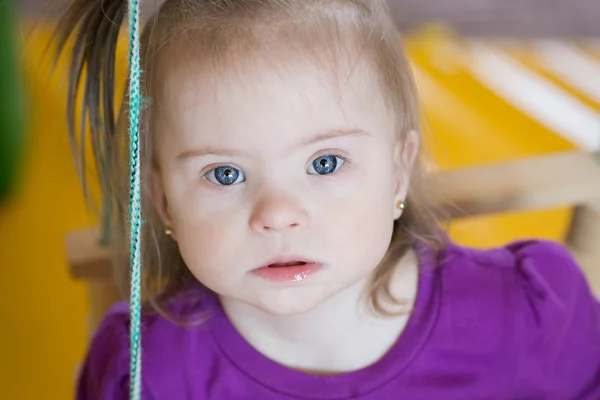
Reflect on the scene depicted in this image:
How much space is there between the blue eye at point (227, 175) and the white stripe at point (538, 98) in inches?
46.2

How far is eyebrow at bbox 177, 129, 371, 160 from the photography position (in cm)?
57

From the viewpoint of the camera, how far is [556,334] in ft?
2.30

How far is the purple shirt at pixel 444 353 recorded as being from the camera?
2.25ft

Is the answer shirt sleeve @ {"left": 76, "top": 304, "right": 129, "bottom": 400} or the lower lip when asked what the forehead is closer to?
the lower lip

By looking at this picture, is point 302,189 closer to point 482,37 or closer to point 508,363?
point 508,363

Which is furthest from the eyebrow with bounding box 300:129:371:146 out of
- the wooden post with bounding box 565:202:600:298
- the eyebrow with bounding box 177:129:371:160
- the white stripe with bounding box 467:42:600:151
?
the white stripe with bounding box 467:42:600:151

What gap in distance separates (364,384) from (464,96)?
4.02 feet

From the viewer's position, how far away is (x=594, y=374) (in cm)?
71

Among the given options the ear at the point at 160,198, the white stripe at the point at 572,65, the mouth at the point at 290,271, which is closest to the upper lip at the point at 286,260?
the mouth at the point at 290,271

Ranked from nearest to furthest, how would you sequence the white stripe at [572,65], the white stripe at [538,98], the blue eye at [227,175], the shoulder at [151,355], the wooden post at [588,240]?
the blue eye at [227,175], the shoulder at [151,355], the wooden post at [588,240], the white stripe at [538,98], the white stripe at [572,65]

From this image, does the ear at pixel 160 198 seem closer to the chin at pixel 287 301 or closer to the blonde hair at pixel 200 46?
the blonde hair at pixel 200 46

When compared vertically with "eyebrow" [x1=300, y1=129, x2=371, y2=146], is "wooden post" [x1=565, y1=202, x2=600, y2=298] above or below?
below

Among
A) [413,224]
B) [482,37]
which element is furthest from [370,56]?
[482,37]

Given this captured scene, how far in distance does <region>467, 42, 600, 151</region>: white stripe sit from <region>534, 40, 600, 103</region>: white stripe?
0.06m
